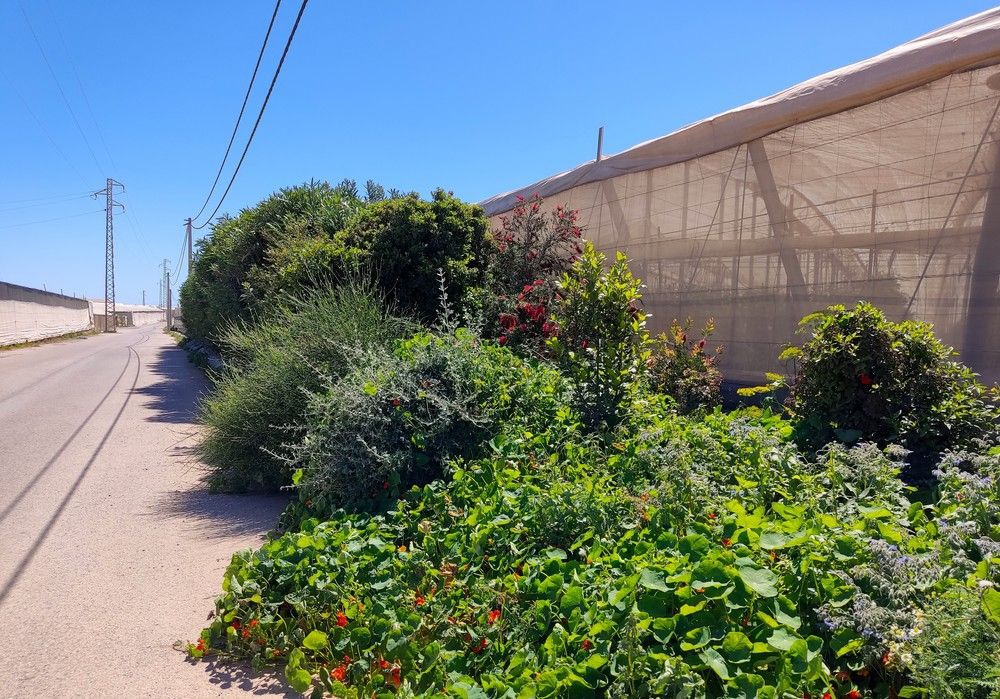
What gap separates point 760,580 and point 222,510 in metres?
4.99

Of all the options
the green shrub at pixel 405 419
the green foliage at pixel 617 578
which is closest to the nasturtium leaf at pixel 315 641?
the green foliage at pixel 617 578

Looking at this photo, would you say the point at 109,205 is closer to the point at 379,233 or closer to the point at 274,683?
the point at 379,233

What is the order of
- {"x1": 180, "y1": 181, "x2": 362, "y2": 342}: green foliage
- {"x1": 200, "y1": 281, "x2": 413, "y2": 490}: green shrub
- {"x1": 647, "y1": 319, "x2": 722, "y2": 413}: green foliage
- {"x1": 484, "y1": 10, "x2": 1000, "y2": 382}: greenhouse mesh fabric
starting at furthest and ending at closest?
{"x1": 180, "y1": 181, "x2": 362, "y2": 342}: green foliage < {"x1": 200, "y1": 281, "x2": 413, "y2": 490}: green shrub < {"x1": 647, "y1": 319, "x2": 722, "y2": 413}: green foliage < {"x1": 484, "y1": 10, "x2": 1000, "y2": 382}: greenhouse mesh fabric

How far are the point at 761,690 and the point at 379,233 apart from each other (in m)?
7.40

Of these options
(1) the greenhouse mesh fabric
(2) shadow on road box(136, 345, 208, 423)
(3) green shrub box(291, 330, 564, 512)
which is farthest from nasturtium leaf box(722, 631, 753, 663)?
(2) shadow on road box(136, 345, 208, 423)

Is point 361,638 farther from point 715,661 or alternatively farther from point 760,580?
point 760,580

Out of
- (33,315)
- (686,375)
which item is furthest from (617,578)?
(33,315)

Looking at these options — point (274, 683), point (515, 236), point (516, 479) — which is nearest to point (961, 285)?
point (516, 479)

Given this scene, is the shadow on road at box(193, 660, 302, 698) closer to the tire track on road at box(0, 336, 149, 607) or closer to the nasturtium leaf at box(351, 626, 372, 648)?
the nasturtium leaf at box(351, 626, 372, 648)

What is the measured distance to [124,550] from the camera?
5.30 m

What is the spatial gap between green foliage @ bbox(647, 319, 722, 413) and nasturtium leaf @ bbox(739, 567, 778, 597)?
11.0 ft

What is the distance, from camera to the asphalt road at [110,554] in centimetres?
355

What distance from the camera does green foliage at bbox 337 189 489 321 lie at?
28.5 ft

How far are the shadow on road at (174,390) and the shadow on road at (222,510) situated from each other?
6.32 feet
